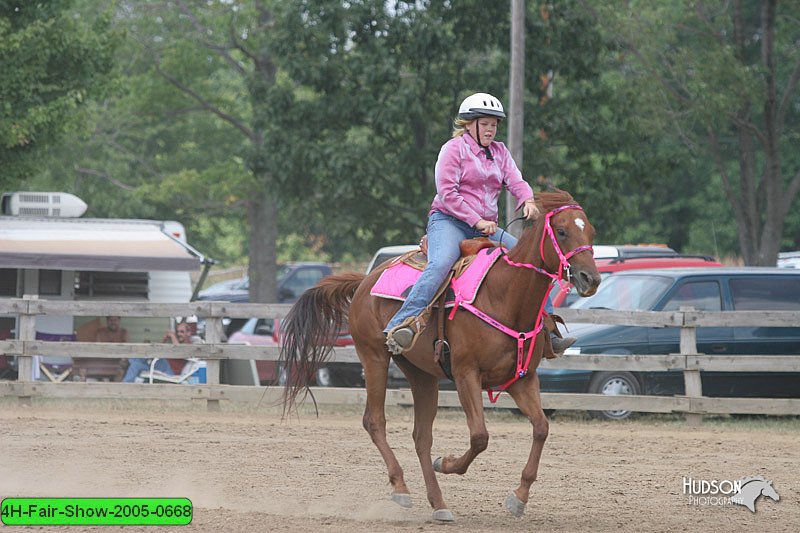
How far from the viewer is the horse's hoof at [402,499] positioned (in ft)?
26.7

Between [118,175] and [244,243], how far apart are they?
24305mm

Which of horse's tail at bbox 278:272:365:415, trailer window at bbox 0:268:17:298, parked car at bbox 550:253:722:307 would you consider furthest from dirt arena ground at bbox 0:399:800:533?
trailer window at bbox 0:268:17:298

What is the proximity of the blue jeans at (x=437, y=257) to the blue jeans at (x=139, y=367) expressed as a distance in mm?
9797

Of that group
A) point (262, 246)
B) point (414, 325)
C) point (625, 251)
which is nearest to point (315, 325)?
point (414, 325)

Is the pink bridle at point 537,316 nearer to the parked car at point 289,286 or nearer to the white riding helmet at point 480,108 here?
the white riding helmet at point 480,108

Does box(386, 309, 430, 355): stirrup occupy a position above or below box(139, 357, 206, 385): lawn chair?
above

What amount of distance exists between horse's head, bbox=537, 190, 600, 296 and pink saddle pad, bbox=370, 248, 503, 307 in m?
0.55

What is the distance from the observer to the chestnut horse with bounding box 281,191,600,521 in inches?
302

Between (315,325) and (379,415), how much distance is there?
132 centimetres

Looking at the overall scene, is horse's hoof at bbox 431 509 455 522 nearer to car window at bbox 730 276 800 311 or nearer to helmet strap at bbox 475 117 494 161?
helmet strap at bbox 475 117 494 161

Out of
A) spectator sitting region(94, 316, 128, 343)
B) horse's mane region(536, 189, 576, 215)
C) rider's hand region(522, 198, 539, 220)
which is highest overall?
horse's mane region(536, 189, 576, 215)

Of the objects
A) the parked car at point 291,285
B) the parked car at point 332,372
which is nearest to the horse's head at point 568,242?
the parked car at point 332,372

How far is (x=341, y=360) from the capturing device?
49.4 ft

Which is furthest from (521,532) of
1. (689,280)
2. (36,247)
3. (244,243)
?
(244,243)
